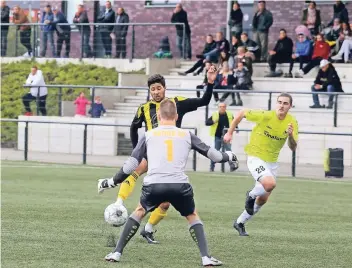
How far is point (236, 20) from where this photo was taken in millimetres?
33719

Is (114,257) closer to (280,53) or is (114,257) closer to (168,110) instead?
(168,110)

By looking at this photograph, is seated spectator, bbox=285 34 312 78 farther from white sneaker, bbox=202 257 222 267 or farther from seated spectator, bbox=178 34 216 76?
white sneaker, bbox=202 257 222 267

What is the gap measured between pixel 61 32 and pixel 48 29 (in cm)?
45

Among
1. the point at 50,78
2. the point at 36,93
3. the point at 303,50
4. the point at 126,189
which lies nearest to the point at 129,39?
the point at 50,78

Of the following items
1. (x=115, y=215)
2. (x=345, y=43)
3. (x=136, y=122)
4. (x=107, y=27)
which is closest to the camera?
(x=115, y=215)

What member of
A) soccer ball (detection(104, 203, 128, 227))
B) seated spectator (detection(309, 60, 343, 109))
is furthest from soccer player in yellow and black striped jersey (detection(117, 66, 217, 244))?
seated spectator (detection(309, 60, 343, 109))

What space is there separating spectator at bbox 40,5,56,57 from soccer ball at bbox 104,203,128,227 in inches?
1006

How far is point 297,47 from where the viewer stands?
31.7 meters

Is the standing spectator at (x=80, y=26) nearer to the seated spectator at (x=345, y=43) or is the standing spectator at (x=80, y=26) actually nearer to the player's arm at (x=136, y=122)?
the seated spectator at (x=345, y=43)

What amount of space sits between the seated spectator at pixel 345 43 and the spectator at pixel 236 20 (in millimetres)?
3480

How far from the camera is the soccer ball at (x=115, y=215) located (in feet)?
38.4

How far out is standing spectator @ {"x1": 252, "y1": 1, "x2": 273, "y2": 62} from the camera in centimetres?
3259

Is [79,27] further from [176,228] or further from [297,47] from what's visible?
[176,228]

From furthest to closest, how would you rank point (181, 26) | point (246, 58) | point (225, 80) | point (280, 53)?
point (181, 26) → point (280, 53) → point (246, 58) → point (225, 80)
